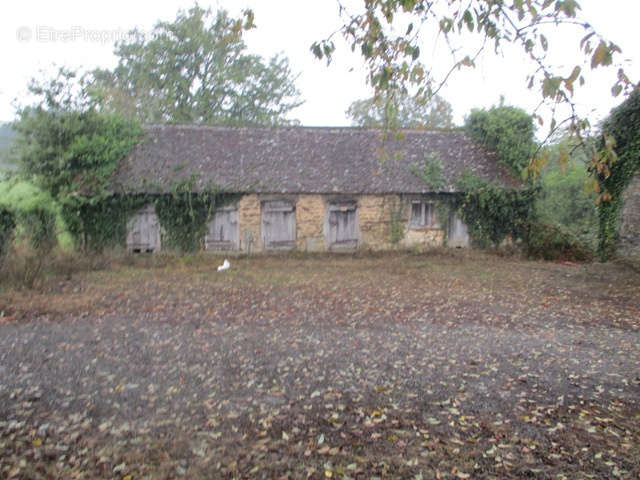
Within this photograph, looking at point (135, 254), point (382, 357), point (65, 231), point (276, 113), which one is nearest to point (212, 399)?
point (382, 357)

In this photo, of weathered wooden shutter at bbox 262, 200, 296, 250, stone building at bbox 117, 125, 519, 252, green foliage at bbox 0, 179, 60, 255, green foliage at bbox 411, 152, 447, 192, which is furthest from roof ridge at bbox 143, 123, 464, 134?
green foliage at bbox 0, 179, 60, 255

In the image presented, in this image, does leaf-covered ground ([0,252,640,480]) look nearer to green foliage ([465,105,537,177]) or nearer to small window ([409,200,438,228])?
small window ([409,200,438,228])

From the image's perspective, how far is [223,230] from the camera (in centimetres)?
1852

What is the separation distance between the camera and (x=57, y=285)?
12.2 m

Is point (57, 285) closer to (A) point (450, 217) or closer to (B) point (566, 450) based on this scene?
(B) point (566, 450)

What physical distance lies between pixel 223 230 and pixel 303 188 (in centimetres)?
336

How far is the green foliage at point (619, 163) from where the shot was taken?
14.4 metres

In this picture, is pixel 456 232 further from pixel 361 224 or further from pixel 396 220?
pixel 361 224

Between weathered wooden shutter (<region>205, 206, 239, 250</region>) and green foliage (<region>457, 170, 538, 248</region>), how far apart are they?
8.65 metres

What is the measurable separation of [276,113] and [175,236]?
56.5 ft

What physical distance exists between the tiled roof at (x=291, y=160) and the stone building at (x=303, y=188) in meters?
0.04

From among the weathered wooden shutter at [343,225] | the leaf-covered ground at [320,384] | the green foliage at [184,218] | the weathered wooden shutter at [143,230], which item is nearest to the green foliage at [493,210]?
the weathered wooden shutter at [343,225]

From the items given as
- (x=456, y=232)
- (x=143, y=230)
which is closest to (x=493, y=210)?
(x=456, y=232)

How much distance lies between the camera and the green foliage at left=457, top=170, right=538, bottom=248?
18953 mm
